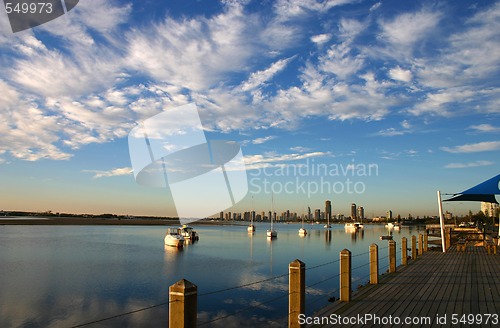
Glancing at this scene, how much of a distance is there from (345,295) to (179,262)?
31722mm

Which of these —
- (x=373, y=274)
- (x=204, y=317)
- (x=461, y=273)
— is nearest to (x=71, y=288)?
(x=204, y=317)

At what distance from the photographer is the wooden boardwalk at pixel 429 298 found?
7.35 m

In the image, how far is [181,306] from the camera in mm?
3953

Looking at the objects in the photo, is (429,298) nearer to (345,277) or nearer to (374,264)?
(374,264)

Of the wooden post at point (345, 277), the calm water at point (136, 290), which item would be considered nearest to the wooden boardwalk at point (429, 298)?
the wooden post at point (345, 277)

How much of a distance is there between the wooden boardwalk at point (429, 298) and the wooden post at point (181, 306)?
149 inches

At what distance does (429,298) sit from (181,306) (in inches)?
283

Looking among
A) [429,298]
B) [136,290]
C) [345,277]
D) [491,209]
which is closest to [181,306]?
[345,277]

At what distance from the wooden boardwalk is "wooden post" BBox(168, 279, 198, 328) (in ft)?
12.4

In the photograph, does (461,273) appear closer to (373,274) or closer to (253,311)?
(373,274)

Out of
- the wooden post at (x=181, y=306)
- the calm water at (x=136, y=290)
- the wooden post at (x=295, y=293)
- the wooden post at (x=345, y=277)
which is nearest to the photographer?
the wooden post at (x=181, y=306)

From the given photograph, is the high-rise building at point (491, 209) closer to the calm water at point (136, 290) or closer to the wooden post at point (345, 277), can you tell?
the calm water at point (136, 290)

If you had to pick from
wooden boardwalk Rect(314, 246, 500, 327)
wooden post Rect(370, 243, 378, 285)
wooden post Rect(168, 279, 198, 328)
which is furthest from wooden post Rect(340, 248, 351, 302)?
wooden post Rect(168, 279, 198, 328)

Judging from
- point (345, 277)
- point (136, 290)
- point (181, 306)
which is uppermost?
point (181, 306)
